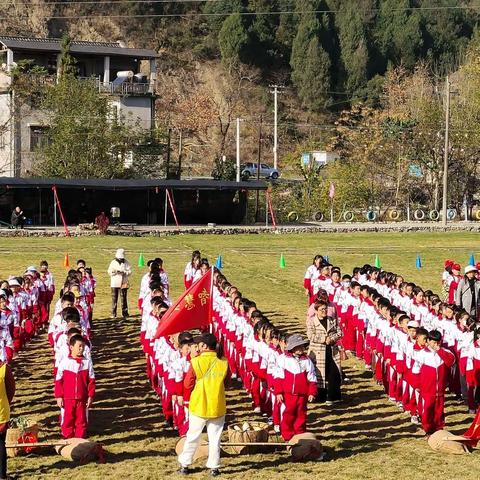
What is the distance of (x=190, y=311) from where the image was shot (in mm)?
15977

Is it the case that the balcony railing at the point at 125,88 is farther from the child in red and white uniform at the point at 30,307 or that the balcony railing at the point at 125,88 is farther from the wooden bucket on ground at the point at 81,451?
the wooden bucket on ground at the point at 81,451

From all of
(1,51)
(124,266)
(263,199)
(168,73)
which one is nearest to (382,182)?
(263,199)

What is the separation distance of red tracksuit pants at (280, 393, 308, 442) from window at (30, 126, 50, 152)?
184 ft

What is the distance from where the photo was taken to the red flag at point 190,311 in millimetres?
15289

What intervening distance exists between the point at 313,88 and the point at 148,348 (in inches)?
3620

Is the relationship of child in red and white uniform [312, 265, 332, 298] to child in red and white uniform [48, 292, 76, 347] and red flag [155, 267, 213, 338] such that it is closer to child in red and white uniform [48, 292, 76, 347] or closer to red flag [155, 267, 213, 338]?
red flag [155, 267, 213, 338]

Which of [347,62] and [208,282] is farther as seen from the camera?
[347,62]

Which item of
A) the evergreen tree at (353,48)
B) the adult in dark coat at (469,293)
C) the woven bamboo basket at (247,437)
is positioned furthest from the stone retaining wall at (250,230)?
the evergreen tree at (353,48)

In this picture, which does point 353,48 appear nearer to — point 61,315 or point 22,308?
point 22,308

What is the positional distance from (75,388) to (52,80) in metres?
58.9

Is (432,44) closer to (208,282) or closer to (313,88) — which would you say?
(313,88)

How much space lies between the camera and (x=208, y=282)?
1689cm

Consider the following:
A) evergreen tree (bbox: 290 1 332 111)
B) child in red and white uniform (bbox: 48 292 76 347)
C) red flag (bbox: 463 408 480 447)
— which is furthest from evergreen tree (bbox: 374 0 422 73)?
red flag (bbox: 463 408 480 447)

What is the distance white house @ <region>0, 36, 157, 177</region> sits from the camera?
69.4m
